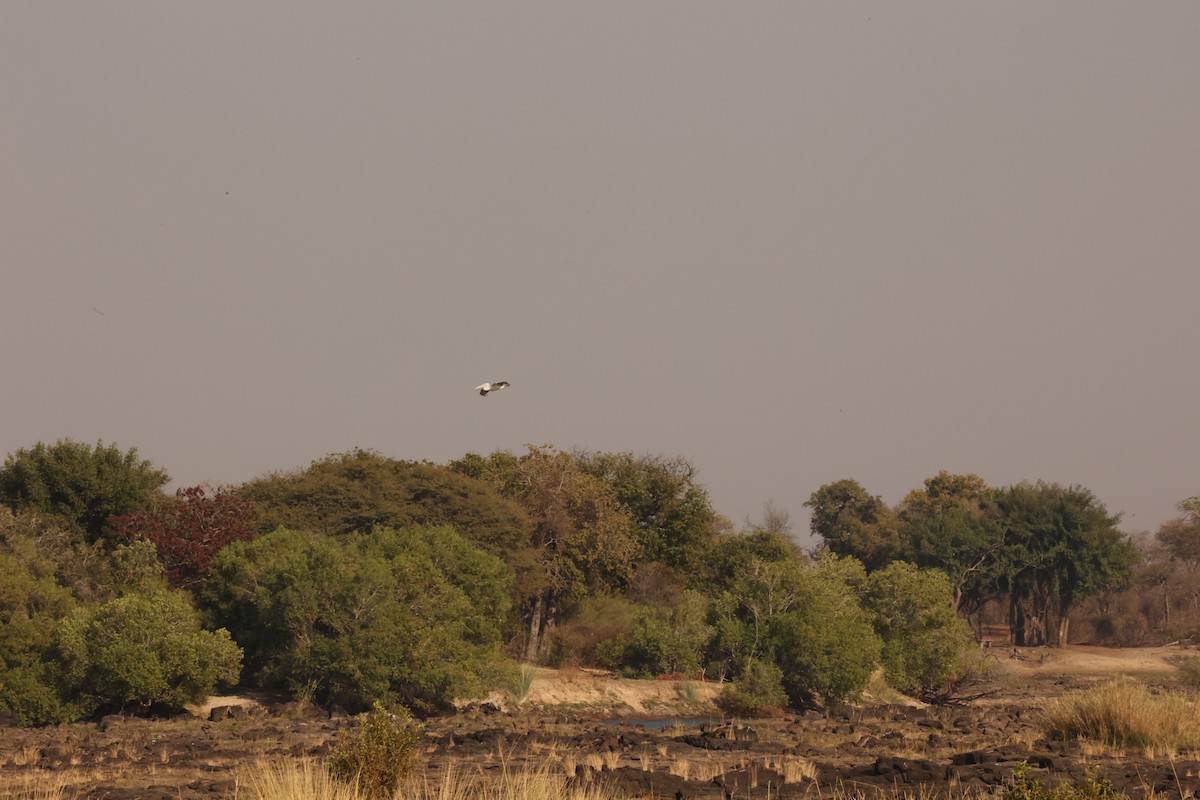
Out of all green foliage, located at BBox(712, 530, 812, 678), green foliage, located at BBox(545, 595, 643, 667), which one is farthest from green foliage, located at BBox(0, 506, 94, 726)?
green foliage, located at BBox(545, 595, 643, 667)

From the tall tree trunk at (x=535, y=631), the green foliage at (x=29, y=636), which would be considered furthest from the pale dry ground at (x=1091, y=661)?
the green foliage at (x=29, y=636)

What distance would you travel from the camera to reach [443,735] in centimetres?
3206

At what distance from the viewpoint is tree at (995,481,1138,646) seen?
8675 centimetres

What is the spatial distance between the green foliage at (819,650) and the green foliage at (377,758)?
101 ft

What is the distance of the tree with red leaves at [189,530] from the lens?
45.7 meters

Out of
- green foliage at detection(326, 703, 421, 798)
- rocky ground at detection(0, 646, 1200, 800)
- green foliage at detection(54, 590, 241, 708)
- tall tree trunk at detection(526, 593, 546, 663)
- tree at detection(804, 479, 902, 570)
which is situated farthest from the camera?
tree at detection(804, 479, 902, 570)

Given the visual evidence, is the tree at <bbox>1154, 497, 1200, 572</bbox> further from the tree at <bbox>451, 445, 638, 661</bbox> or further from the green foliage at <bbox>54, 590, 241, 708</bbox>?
the green foliage at <bbox>54, 590, 241, 708</bbox>

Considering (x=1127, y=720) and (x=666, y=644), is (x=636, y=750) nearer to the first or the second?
(x=1127, y=720)

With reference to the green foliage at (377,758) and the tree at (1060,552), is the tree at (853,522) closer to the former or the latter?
the tree at (1060,552)

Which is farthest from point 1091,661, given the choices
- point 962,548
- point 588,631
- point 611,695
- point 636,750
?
point 636,750

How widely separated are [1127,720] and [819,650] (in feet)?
69.0

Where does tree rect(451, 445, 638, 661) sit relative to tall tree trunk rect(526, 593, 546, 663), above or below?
above

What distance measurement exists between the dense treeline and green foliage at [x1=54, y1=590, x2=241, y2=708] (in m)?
0.06

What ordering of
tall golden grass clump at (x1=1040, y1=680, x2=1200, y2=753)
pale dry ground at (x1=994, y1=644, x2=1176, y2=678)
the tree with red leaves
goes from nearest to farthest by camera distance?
tall golden grass clump at (x1=1040, y1=680, x2=1200, y2=753) < the tree with red leaves < pale dry ground at (x1=994, y1=644, x2=1176, y2=678)
